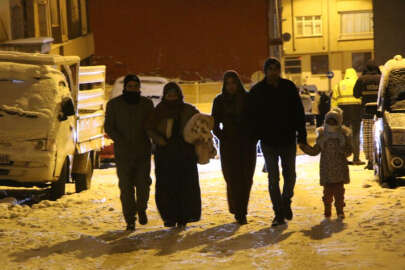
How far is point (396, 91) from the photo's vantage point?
1434 centimetres

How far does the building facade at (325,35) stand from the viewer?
57.6 meters

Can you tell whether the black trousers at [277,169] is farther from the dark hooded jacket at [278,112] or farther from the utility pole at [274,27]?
the utility pole at [274,27]

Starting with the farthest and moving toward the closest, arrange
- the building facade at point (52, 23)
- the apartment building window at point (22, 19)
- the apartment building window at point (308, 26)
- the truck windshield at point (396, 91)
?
the apartment building window at point (308, 26)
the apartment building window at point (22, 19)
the building facade at point (52, 23)
the truck windshield at point (396, 91)

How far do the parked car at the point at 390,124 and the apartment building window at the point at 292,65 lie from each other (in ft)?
140

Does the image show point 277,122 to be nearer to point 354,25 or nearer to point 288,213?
point 288,213

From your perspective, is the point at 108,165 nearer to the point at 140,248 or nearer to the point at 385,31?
the point at 385,31

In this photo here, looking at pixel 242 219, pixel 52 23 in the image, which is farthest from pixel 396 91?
pixel 52 23

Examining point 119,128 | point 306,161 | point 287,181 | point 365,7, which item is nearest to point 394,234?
point 287,181

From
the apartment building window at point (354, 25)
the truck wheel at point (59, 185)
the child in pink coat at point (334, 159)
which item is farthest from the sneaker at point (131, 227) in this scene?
the apartment building window at point (354, 25)

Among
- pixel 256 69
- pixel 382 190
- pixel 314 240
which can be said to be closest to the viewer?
pixel 314 240

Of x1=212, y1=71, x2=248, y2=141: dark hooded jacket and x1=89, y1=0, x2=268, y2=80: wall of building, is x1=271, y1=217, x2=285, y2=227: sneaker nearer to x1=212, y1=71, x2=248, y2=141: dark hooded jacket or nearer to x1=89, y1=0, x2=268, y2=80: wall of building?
x1=212, y1=71, x2=248, y2=141: dark hooded jacket

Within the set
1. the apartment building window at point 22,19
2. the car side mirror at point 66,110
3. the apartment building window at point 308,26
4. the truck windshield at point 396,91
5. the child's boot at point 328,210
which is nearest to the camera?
the child's boot at point 328,210

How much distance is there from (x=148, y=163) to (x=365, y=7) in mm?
50791

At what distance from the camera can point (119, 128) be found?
407 inches
